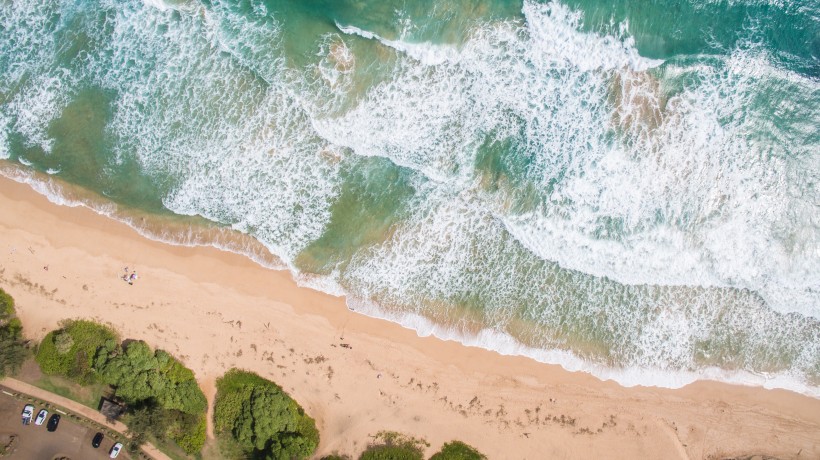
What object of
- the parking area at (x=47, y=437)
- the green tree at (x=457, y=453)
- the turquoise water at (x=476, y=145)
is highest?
the turquoise water at (x=476, y=145)

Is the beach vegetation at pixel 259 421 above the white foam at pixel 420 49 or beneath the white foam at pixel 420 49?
beneath

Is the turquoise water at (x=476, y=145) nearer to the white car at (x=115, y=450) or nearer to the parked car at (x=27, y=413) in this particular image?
the parked car at (x=27, y=413)

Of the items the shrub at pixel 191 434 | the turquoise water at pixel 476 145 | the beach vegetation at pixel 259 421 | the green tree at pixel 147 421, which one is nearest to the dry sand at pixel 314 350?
the beach vegetation at pixel 259 421

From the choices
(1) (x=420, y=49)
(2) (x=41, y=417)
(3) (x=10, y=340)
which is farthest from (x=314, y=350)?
(1) (x=420, y=49)

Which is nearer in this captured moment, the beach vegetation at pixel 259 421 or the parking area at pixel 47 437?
the beach vegetation at pixel 259 421

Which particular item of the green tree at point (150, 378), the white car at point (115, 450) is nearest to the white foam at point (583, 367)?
the green tree at point (150, 378)

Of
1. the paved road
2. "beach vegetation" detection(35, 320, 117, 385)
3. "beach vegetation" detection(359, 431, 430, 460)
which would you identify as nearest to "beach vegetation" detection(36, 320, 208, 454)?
"beach vegetation" detection(35, 320, 117, 385)

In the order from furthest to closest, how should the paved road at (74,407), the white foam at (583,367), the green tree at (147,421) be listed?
1. the paved road at (74,407)
2. the white foam at (583,367)
3. the green tree at (147,421)

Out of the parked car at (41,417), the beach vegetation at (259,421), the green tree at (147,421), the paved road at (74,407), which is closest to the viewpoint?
the beach vegetation at (259,421)
